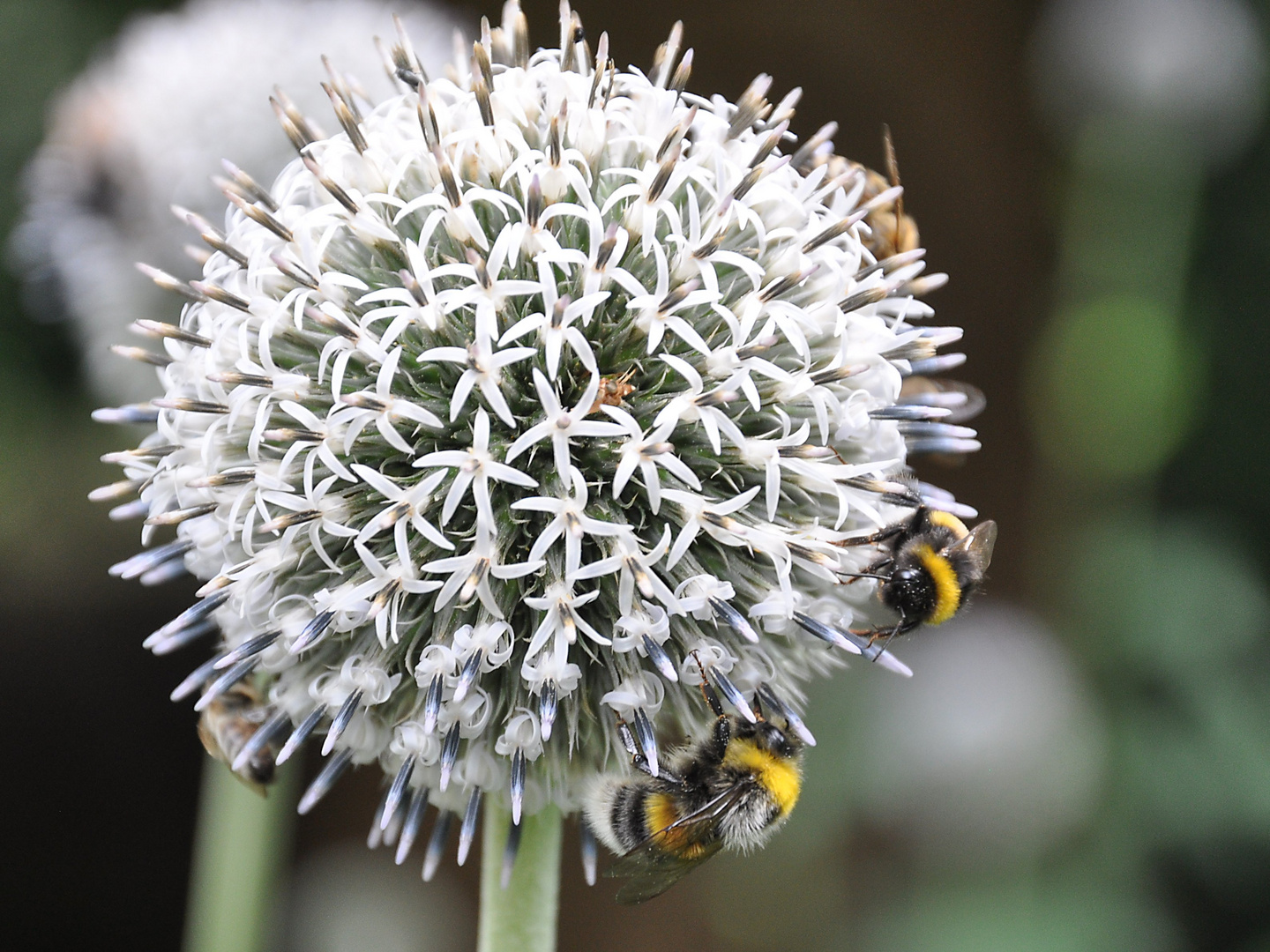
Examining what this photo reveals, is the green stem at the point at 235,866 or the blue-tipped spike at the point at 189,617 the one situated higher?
the blue-tipped spike at the point at 189,617

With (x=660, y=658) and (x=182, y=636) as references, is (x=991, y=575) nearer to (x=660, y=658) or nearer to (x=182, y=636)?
(x=660, y=658)

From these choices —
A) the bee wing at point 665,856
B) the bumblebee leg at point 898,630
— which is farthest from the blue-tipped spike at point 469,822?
the bumblebee leg at point 898,630

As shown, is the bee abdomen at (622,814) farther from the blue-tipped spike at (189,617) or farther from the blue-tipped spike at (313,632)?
the blue-tipped spike at (189,617)

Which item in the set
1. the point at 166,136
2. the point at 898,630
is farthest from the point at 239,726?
the point at 166,136

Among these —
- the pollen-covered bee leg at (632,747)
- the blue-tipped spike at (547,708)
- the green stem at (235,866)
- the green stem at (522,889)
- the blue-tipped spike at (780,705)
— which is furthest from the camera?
the green stem at (235,866)

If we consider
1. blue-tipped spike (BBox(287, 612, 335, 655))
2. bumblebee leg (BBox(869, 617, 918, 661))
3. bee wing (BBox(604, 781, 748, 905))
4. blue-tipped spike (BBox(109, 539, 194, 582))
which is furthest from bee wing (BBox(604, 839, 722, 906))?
blue-tipped spike (BBox(109, 539, 194, 582))

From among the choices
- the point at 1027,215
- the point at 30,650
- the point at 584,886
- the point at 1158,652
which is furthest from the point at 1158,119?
the point at 30,650

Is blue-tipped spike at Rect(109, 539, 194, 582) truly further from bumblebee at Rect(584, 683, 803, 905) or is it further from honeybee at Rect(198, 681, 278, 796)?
bumblebee at Rect(584, 683, 803, 905)
